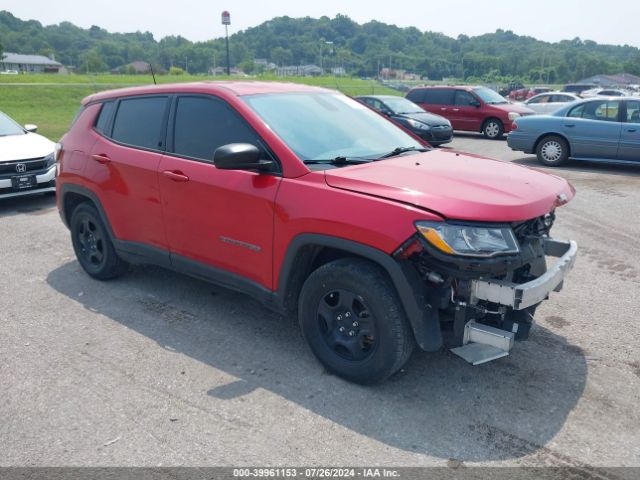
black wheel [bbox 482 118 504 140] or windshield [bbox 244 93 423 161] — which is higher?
windshield [bbox 244 93 423 161]

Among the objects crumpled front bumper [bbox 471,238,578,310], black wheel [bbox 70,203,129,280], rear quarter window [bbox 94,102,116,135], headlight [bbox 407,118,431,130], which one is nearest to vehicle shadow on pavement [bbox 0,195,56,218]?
black wheel [bbox 70,203,129,280]

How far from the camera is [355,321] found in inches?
133

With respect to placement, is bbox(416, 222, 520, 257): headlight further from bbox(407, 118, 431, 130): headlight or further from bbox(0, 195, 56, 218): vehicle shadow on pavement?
bbox(407, 118, 431, 130): headlight

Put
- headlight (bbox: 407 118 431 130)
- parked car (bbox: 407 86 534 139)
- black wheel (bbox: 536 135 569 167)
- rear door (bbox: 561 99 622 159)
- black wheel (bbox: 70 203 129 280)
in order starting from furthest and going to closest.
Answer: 1. parked car (bbox: 407 86 534 139)
2. headlight (bbox: 407 118 431 130)
3. black wheel (bbox: 536 135 569 167)
4. rear door (bbox: 561 99 622 159)
5. black wheel (bbox: 70 203 129 280)

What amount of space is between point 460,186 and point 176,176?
2.09 m

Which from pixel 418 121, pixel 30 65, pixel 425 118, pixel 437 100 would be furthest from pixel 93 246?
pixel 30 65

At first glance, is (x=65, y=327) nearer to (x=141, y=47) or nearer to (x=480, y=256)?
(x=480, y=256)

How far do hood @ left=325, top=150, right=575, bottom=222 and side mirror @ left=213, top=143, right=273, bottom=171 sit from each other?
48 cm

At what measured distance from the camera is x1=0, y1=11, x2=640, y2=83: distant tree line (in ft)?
337

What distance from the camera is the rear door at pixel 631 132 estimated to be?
10.5m

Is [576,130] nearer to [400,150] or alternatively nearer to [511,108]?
[511,108]

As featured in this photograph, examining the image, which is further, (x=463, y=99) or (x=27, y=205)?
(x=463, y=99)

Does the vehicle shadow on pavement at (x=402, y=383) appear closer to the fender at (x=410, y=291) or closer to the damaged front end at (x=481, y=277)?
the damaged front end at (x=481, y=277)

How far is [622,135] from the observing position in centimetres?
1064
